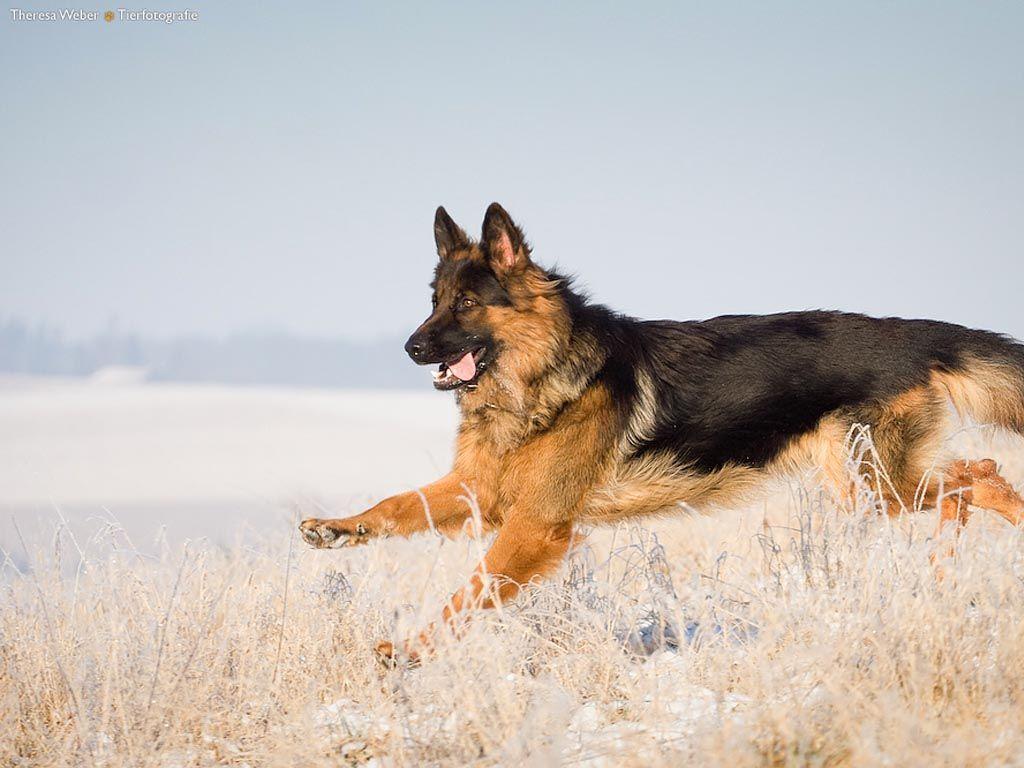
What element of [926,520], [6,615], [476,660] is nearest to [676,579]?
[926,520]

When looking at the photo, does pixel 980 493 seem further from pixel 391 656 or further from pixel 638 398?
pixel 391 656

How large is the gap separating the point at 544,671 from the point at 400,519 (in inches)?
51.0

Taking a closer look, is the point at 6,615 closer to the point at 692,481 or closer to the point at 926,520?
the point at 692,481

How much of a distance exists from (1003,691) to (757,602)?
1173 mm

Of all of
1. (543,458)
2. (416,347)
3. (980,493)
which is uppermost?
(416,347)

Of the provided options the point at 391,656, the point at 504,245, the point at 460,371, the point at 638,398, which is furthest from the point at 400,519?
the point at 504,245

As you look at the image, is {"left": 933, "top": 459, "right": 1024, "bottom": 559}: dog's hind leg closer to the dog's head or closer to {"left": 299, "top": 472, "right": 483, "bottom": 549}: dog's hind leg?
the dog's head

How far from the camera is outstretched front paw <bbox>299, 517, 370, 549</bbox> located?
5.00 m

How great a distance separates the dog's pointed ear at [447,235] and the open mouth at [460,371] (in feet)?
2.38

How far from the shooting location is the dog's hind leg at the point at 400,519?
504 cm

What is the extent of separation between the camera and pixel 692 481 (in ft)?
18.5

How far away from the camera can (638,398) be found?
561cm

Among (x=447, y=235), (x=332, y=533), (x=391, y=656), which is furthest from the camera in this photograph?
(x=447, y=235)

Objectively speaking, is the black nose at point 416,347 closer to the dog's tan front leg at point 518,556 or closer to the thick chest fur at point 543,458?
the thick chest fur at point 543,458
